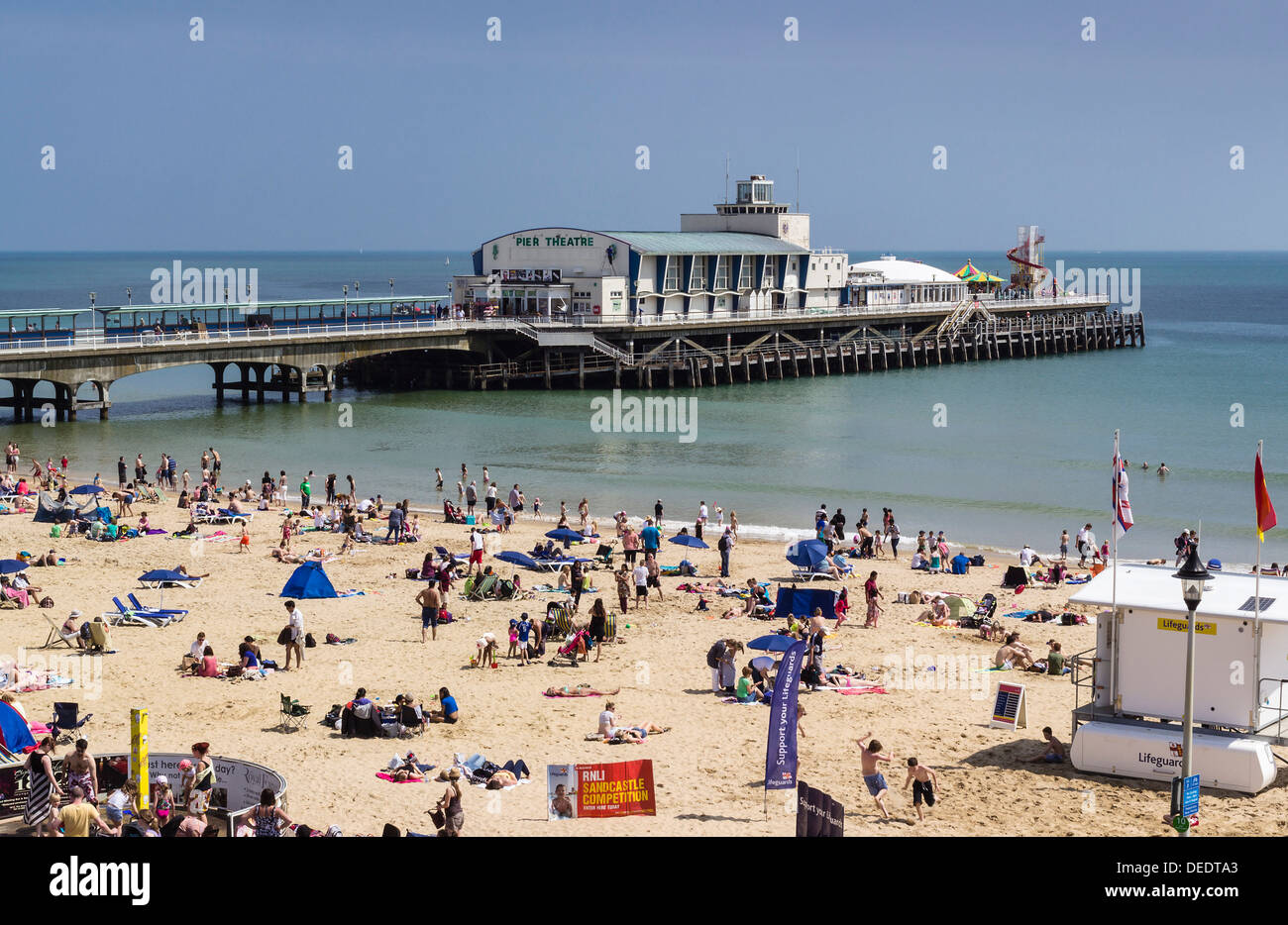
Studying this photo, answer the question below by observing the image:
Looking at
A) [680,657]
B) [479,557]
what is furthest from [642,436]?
[680,657]

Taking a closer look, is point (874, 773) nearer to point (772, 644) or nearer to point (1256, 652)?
→ point (1256, 652)

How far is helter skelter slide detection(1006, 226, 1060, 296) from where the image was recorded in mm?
94556

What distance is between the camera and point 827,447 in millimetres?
48219

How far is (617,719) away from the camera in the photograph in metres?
16.4

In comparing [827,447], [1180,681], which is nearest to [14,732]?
[1180,681]

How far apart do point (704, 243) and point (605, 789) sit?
5725 centimetres

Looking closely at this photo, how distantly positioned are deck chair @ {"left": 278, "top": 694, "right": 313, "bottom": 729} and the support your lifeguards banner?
170 inches

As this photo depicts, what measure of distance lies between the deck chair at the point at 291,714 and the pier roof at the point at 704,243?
4879 cm

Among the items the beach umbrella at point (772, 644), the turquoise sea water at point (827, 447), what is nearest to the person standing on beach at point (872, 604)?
the beach umbrella at point (772, 644)

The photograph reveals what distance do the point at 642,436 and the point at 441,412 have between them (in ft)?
29.3

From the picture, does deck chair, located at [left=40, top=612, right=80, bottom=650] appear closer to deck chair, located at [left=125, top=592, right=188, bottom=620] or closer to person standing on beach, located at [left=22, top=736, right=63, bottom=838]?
deck chair, located at [left=125, top=592, right=188, bottom=620]

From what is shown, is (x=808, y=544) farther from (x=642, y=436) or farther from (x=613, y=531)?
(x=642, y=436)

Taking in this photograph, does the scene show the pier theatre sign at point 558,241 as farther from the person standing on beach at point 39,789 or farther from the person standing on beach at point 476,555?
the person standing on beach at point 39,789
